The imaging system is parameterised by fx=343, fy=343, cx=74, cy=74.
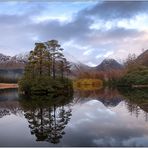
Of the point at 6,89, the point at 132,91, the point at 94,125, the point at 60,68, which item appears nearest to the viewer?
the point at 94,125

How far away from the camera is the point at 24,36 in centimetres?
461

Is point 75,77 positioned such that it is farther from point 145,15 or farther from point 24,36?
point 145,15

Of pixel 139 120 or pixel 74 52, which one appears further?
pixel 74 52

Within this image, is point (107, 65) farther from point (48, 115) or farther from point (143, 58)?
point (48, 115)

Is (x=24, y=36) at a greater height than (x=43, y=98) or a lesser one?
greater

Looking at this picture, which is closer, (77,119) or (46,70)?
(77,119)

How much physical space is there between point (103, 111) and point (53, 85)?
1.16m

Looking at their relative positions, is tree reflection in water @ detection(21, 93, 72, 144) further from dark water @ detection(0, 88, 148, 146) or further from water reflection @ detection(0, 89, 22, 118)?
water reflection @ detection(0, 89, 22, 118)

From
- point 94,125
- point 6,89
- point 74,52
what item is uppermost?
point 74,52

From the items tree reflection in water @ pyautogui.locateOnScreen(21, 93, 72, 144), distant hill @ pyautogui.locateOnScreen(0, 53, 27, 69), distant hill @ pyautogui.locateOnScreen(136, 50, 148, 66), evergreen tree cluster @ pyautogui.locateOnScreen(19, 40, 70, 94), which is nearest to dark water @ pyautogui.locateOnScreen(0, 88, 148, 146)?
tree reflection in water @ pyautogui.locateOnScreen(21, 93, 72, 144)

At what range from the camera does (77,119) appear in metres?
4.01

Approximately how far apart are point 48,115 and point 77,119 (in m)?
0.38

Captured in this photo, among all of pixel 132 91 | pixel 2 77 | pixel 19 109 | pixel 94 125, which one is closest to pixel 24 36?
pixel 2 77

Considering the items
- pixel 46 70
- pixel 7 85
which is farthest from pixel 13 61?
pixel 46 70
